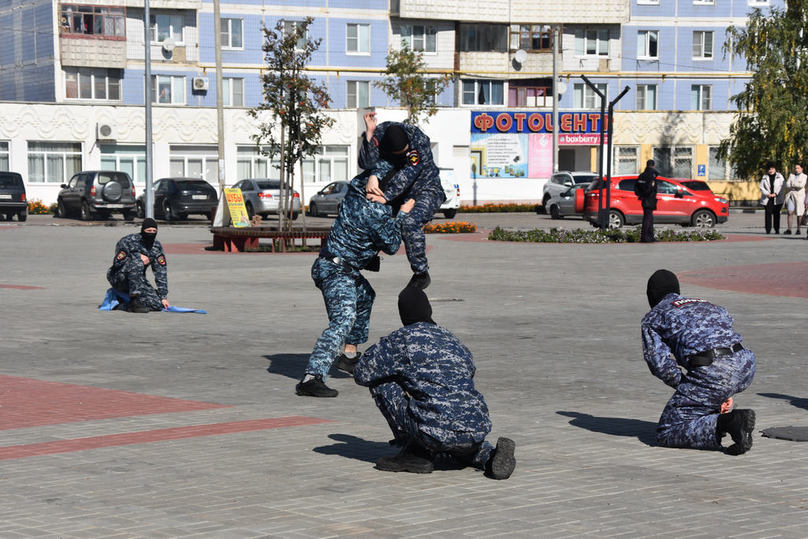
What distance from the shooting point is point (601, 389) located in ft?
31.9

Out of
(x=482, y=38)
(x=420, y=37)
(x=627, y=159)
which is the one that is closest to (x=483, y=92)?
(x=482, y=38)

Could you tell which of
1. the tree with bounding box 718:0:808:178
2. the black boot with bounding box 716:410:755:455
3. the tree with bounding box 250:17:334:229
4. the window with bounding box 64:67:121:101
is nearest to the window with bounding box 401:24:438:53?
the window with bounding box 64:67:121:101

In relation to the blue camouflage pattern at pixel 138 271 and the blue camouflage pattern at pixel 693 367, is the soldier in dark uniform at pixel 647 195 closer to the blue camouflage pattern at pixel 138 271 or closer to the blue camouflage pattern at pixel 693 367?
the blue camouflage pattern at pixel 138 271

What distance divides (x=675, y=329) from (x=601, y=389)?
2319mm

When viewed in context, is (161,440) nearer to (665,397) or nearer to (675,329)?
(675,329)

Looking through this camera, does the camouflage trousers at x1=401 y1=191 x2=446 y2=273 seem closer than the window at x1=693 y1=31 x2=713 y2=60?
Yes

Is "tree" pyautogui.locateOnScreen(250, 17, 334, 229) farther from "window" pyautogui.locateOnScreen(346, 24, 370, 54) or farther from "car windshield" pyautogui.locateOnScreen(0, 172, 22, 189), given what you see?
"window" pyautogui.locateOnScreen(346, 24, 370, 54)

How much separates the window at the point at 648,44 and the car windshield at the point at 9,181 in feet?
113

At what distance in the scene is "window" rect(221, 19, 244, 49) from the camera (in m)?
60.4

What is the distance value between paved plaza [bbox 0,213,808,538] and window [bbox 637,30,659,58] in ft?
165

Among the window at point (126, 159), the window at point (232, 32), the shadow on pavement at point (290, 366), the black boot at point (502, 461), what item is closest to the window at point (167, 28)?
the window at point (232, 32)

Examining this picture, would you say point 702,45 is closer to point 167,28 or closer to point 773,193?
point 167,28

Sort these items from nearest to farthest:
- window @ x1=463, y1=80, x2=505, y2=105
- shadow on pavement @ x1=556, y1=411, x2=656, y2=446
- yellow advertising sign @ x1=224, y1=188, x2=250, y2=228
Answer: shadow on pavement @ x1=556, y1=411, x2=656, y2=446 < yellow advertising sign @ x1=224, y1=188, x2=250, y2=228 < window @ x1=463, y1=80, x2=505, y2=105

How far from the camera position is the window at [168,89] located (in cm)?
5950
